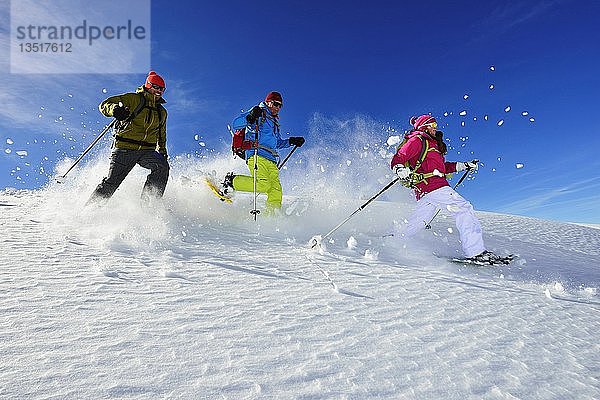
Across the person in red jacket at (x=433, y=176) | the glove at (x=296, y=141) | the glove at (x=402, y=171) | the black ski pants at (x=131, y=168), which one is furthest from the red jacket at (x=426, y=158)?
the black ski pants at (x=131, y=168)

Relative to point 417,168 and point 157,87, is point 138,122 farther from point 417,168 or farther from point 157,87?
point 417,168

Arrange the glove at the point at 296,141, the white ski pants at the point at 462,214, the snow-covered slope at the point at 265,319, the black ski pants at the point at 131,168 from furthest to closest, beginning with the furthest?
the glove at the point at 296,141 → the black ski pants at the point at 131,168 → the white ski pants at the point at 462,214 → the snow-covered slope at the point at 265,319

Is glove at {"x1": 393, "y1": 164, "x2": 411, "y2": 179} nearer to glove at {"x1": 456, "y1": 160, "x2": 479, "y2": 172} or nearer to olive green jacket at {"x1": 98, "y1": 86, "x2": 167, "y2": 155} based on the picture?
glove at {"x1": 456, "y1": 160, "x2": 479, "y2": 172}

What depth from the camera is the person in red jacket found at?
6.23 metres

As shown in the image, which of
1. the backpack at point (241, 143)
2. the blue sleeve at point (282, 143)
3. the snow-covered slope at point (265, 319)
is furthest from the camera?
the blue sleeve at point (282, 143)

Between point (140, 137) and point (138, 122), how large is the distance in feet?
0.86

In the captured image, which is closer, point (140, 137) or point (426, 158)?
point (426, 158)

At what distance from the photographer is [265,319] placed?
9.62 feet

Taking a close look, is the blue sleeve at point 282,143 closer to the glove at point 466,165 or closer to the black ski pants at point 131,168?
the black ski pants at point 131,168

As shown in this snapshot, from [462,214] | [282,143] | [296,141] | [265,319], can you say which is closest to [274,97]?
[282,143]

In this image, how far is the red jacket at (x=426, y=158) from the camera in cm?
650

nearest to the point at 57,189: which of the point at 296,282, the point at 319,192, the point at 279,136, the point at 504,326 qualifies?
the point at 279,136

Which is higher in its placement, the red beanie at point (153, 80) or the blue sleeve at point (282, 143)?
the red beanie at point (153, 80)

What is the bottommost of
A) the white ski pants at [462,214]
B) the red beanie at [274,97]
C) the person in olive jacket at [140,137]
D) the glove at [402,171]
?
the white ski pants at [462,214]
